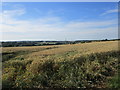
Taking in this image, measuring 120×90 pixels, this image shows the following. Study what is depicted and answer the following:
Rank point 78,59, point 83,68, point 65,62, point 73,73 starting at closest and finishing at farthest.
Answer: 1. point 73,73
2. point 83,68
3. point 65,62
4. point 78,59

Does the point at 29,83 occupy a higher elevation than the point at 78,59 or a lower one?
lower

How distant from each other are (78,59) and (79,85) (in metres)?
3.33

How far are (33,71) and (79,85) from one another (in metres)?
2.69

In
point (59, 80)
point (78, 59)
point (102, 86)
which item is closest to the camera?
point (102, 86)

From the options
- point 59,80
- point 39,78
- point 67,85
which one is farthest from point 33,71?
point 67,85

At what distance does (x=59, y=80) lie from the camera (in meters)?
7.58

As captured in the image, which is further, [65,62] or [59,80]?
[65,62]

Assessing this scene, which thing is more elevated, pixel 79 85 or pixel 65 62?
pixel 65 62

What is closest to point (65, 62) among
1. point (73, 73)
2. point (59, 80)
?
point (73, 73)

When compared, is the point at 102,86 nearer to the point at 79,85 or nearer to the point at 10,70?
the point at 79,85

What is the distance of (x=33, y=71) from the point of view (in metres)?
Answer: 8.57

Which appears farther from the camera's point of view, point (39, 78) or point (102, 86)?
point (39, 78)

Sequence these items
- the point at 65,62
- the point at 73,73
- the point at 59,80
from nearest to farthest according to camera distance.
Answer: the point at 59,80, the point at 73,73, the point at 65,62

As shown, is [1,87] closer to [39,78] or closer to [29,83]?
[29,83]
